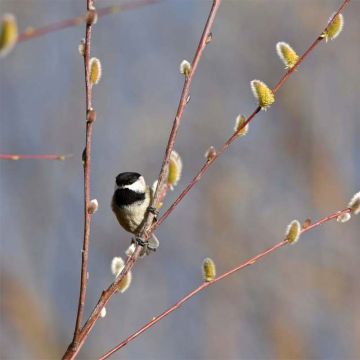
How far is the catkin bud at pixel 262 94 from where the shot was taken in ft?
5.35

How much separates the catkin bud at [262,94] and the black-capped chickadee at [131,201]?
131 cm

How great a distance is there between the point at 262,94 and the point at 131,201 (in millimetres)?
1500

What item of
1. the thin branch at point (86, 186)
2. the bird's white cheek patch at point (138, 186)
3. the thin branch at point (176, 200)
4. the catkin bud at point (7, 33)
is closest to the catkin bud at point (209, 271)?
the thin branch at point (176, 200)

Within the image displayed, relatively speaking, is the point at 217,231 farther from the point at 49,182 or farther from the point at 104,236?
the point at 49,182

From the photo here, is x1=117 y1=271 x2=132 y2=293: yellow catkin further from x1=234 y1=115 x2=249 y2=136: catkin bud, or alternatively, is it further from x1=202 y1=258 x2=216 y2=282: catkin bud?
x1=234 y1=115 x2=249 y2=136: catkin bud

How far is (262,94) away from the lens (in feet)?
5.36

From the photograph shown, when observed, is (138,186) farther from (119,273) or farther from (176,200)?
(176,200)

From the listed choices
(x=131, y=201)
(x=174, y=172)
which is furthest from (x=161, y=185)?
(x=131, y=201)

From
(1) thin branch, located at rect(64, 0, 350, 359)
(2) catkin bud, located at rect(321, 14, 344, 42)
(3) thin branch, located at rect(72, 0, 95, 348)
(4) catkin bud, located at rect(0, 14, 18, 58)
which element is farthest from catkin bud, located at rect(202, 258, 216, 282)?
(4) catkin bud, located at rect(0, 14, 18, 58)

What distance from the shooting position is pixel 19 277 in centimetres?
701

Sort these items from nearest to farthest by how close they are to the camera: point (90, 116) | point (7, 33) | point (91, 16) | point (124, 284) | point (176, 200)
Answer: point (7, 33) < point (91, 16) < point (90, 116) < point (176, 200) < point (124, 284)

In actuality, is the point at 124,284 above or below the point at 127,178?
below

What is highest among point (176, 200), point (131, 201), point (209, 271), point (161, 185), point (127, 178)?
point (127, 178)

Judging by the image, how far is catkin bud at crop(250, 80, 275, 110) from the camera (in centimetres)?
163
